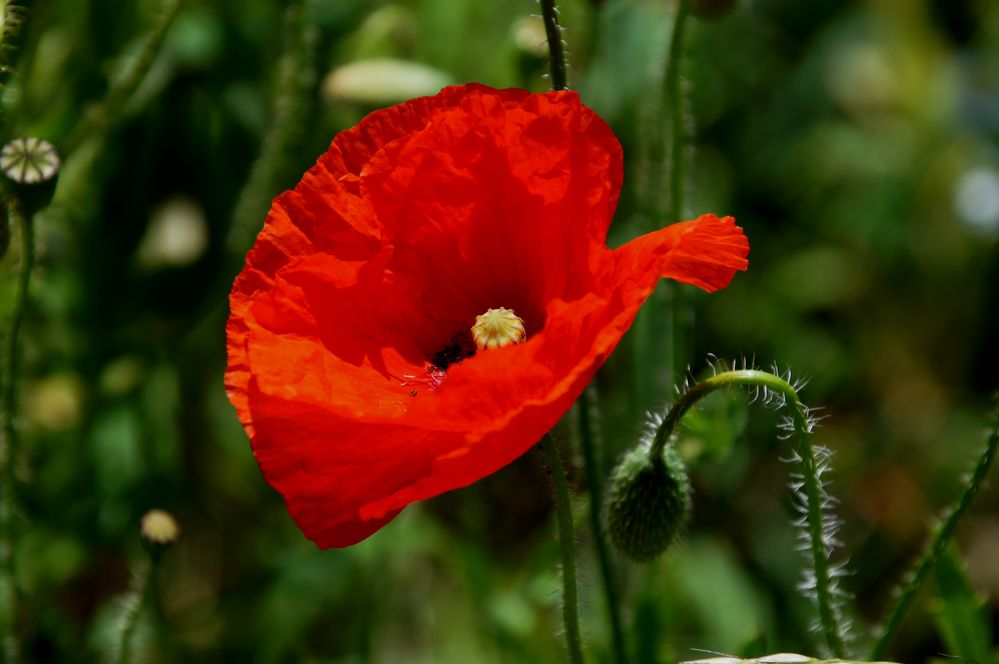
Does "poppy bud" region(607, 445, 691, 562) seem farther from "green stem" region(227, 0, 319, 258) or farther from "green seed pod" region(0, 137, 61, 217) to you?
"green stem" region(227, 0, 319, 258)

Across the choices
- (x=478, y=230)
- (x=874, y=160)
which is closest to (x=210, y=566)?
(x=478, y=230)

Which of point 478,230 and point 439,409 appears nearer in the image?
point 439,409

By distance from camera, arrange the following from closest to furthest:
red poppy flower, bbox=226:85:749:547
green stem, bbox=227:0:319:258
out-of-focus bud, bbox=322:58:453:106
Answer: red poppy flower, bbox=226:85:749:547
green stem, bbox=227:0:319:258
out-of-focus bud, bbox=322:58:453:106

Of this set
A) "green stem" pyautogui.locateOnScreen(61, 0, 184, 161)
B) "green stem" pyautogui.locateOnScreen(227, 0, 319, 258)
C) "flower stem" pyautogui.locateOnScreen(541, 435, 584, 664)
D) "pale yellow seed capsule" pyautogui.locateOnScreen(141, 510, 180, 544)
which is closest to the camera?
"flower stem" pyautogui.locateOnScreen(541, 435, 584, 664)

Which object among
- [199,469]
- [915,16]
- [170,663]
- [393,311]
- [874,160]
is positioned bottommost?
[170,663]

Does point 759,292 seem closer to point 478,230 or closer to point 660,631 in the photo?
point 660,631

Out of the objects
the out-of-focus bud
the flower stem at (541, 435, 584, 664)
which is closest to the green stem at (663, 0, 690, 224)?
the flower stem at (541, 435, 584, 664)

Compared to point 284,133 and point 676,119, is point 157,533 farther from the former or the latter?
point 676,119
